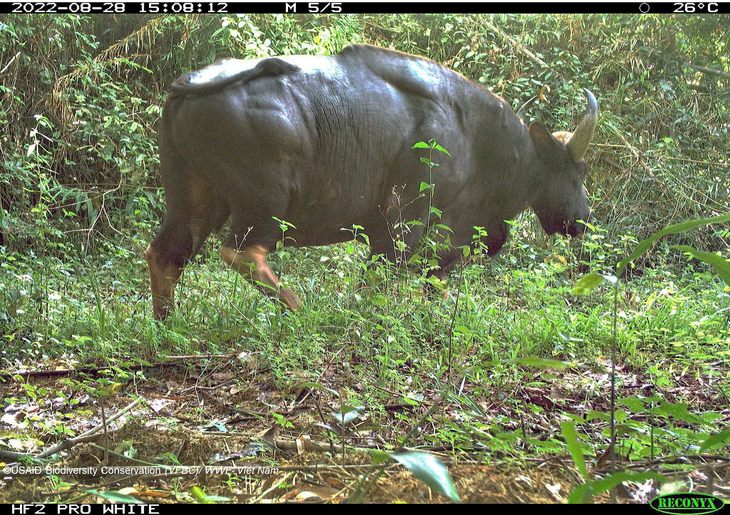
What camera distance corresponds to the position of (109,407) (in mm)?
2453

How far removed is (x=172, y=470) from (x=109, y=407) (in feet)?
2.28

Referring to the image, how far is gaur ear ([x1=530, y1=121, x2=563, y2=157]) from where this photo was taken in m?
4.96

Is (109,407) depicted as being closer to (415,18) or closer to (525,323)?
(525,323)

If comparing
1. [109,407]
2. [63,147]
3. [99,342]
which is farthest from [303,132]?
[63,147]

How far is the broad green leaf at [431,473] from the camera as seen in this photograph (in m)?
1.09

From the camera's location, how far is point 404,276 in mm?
3449

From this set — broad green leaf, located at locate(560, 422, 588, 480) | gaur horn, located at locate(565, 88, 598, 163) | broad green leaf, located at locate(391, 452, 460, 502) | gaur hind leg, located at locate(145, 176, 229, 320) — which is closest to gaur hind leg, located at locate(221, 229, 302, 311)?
gaur hind leg, located at locate(145, 176, 229, 320)

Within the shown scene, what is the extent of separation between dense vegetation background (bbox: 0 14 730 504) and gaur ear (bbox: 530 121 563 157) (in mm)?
732
